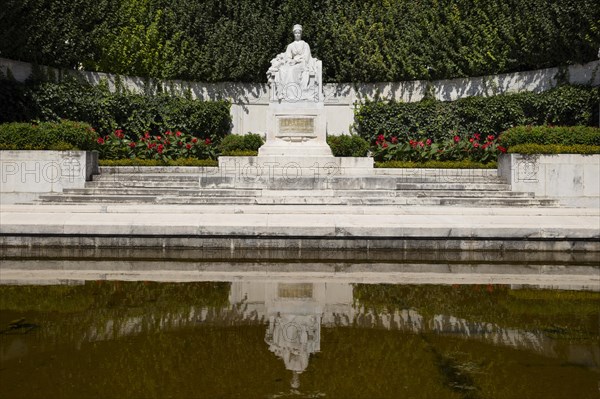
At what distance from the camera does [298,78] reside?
18703mm

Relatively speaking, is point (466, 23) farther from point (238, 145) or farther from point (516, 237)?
point (516, 237)

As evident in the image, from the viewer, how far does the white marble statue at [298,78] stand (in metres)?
18.6

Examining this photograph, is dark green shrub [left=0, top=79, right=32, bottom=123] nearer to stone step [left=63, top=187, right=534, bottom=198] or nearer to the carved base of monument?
stone step [left=63, top=187, right=534, bottom=198]

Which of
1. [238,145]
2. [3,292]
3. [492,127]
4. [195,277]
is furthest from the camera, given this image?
[492,127]

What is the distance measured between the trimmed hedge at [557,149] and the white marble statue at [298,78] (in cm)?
644

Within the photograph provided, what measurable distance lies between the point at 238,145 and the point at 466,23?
1033 centimetres

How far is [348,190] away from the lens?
13875 millimetres

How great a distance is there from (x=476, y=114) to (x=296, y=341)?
18.3 meters

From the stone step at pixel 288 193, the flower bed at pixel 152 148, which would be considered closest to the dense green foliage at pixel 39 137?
the stone step at pixel 288 193

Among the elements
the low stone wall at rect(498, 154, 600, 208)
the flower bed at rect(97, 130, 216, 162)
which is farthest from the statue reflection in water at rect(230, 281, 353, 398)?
the flower bed at rect(97, 130, 216, 162)

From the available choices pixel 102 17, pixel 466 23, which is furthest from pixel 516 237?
pixel 102 17

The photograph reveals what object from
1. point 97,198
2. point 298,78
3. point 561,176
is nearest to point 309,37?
point 298,78

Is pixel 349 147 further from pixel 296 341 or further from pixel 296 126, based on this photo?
pixel 296 341

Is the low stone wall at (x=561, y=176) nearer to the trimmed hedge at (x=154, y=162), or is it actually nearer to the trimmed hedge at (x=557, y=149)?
the trimmed hedge at (x=557, y=149)
